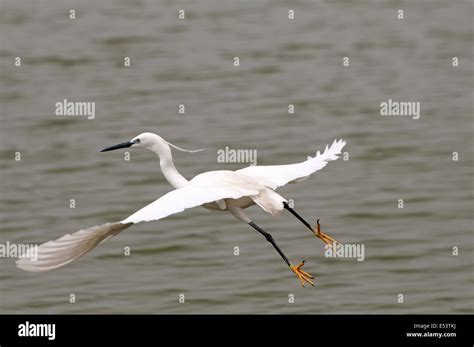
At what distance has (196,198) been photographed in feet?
34.1

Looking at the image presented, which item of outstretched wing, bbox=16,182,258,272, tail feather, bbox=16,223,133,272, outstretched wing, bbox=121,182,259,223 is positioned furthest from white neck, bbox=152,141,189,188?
tail feather, bbox=16,223,133,272

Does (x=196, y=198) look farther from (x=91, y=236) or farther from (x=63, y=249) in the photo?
(x=63, y=249)

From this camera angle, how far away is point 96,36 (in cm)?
2433

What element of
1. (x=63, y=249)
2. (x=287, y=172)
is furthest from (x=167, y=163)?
(x=63, y=249)

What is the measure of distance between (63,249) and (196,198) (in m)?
1.21

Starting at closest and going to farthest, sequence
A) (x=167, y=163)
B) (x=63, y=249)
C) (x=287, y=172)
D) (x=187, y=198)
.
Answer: (x=63, y=249), (x=187, y=198), (x=167, y=163), (x=287, y=172)

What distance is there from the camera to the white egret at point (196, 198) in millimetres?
9797

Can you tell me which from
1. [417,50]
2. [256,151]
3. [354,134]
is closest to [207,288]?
[256,151]

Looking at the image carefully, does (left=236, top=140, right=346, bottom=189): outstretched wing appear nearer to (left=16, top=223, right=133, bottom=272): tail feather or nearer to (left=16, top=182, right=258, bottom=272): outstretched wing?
(left=16, top=182, right=258, bottom=272): outstretched wing

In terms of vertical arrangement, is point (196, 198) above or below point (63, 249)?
above

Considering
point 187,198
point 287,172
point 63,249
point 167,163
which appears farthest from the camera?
point 287,172

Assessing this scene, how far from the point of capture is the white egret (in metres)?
9.80

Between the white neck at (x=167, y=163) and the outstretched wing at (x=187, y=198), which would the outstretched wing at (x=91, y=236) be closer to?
the outstretched wing at (x=187, y=198)

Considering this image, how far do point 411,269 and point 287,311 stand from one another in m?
1.97
